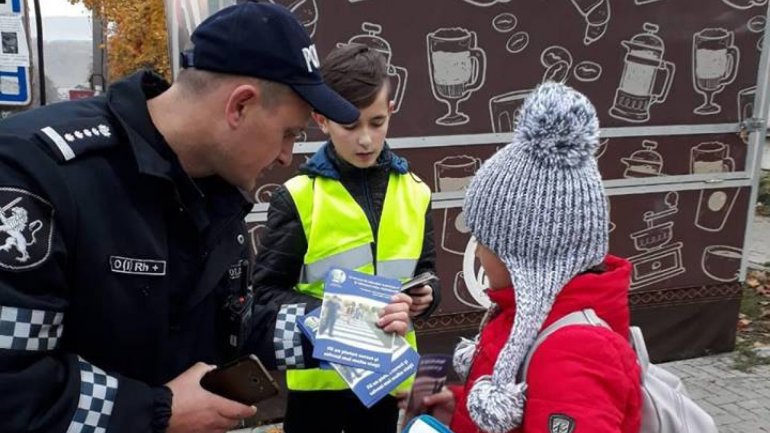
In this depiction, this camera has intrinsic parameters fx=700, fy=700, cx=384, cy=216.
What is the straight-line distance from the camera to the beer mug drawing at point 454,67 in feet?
13.3

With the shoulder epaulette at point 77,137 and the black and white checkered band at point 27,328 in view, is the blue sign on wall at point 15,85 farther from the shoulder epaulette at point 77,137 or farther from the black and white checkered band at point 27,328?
the black and white checkered band at point 27,328

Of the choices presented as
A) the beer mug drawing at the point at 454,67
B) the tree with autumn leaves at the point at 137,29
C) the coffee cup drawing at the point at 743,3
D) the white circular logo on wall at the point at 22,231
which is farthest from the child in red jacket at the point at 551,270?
the tree with autumn leaves at the point at 137,29

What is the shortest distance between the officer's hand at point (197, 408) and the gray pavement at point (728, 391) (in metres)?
3.69

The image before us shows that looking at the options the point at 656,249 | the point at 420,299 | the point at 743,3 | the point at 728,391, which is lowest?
the point at 728,391

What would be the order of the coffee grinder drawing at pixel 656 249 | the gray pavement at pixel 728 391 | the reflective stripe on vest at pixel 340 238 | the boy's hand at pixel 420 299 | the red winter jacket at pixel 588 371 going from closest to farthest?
the red winter jacket at pixel 588 371, the boy's hand at pixel 420 299, the reflective stripe on vest at pixel 340 238, the gray pavement at pixel 728 391, the coffee grinder drawing at pixel 656 249

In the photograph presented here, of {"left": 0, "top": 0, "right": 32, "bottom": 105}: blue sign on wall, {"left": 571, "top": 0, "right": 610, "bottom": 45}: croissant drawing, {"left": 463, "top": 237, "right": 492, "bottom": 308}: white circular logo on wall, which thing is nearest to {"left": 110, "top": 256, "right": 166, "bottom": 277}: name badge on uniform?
{"left": 0, "top": 0, "right": 32, "bottom": 105}: blue sign on wall

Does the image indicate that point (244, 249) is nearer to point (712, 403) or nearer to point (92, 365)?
point (92, 365)

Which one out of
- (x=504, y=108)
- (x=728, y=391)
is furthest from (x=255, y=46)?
(x=728, y=391)

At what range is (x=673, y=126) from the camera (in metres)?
4.68

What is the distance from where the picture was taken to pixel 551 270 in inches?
65.4

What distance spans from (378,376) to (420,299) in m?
0.45

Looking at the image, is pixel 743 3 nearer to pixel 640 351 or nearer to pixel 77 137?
pixel 640 351

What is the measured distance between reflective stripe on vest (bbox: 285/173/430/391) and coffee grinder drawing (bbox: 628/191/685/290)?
269 cm

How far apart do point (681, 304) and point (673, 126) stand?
4.21 ft
